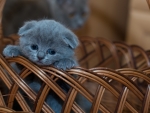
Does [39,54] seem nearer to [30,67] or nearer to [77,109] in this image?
[30,67]

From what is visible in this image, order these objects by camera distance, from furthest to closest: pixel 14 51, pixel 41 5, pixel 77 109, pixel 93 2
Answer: pixel 93 2, pixel 41 5, pixel 14 51, pixel 77 109

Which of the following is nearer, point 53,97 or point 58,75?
point 58,75

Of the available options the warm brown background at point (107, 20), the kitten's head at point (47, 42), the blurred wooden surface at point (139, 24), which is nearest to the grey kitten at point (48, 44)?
the kitten's head at point (47, 42)

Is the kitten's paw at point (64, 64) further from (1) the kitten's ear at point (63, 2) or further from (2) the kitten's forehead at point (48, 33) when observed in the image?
(1) the kitten's ear at point (63, 2)

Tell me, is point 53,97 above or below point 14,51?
below

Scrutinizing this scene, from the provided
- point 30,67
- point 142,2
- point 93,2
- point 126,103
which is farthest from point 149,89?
point 93,2

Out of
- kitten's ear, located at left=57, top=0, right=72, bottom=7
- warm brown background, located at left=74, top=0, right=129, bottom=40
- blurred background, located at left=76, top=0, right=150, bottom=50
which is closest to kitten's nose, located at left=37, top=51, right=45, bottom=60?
kitten's ear, located at left=57, top=0, right=72, bottom=7

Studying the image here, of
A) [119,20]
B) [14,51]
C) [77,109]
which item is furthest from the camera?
[119,20]
